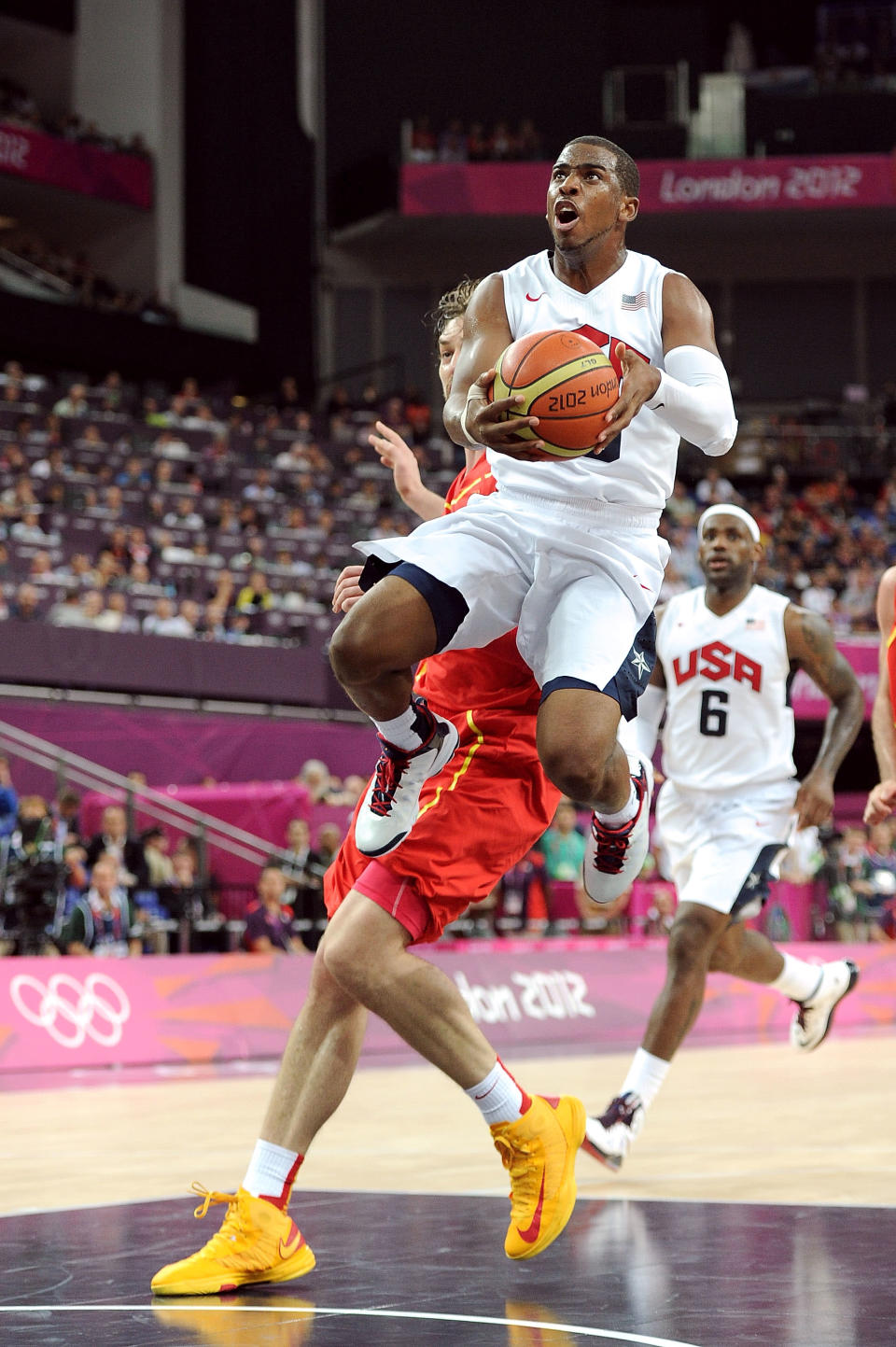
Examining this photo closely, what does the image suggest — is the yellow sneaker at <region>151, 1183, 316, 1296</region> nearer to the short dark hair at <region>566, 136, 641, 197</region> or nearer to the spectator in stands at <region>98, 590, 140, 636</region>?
the short dark hair at <region>566, 136, 641, 197</region>

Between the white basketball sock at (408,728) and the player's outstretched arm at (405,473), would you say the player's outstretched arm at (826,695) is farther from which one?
the white basketball sock at (408,728)

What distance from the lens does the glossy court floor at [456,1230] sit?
3646 mm

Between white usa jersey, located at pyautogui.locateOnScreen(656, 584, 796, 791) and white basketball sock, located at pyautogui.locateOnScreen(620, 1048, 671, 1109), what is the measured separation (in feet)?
4.64

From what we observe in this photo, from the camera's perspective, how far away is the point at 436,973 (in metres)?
Answer: 4.41

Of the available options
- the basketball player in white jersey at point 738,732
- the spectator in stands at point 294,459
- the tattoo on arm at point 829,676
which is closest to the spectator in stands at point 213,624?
the spectator in stands at point 294,459

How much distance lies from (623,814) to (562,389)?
1239 mm

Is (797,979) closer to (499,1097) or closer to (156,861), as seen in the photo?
(499,1097)

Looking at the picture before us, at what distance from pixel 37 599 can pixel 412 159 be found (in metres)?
18.2

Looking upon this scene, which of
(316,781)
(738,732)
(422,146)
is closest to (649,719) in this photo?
(738,732)

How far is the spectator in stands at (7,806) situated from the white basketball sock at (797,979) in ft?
23.3

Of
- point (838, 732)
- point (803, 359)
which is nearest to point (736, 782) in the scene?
A: point (838, 732)

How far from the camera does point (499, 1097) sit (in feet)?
14.1

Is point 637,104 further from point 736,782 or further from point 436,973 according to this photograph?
point 436,973

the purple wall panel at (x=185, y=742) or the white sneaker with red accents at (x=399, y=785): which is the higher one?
the white sneaker with red accents at (x=399, y=785)
